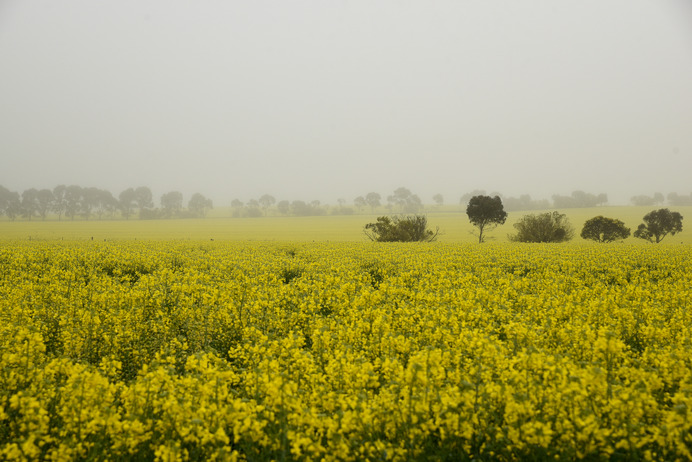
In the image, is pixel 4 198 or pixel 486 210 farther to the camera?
pixel 4 198

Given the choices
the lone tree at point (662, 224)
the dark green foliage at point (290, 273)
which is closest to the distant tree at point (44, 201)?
the dark green foliage at point (290, 273)

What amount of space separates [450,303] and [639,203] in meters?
215

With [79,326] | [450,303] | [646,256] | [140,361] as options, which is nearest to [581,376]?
[450,303]

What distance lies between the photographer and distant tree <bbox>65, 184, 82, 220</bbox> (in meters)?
162

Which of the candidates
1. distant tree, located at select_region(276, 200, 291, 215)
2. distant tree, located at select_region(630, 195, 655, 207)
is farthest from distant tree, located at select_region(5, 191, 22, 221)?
distant tree, located at select_region(630, 195, 655, 207)

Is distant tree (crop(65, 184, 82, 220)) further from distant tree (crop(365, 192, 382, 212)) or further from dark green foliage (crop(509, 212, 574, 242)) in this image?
dark green foliage (crop(509, 212, 574, 242))

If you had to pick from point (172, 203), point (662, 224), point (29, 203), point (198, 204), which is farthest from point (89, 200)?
point (662, 224)

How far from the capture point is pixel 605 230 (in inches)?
1993

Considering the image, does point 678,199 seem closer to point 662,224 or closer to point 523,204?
point 523,204

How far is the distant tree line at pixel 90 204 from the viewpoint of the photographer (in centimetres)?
15512

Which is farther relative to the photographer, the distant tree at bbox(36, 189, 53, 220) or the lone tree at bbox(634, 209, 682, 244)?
the distant tree at bbox(36, 189, 53, 220)

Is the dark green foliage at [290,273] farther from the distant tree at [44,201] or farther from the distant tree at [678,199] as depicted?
the distant tree at [678,199]

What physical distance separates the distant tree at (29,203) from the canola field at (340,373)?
18284cm

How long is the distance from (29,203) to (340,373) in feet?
654
